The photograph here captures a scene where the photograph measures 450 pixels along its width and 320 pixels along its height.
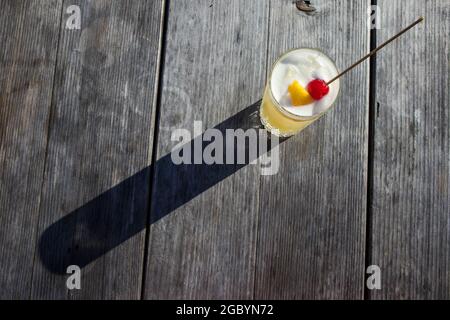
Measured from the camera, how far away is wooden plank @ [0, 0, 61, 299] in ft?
4.62

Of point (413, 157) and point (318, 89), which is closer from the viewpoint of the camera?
point (318, 89)

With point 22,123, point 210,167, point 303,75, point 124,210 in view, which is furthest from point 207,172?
point 22,123

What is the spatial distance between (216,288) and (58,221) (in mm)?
515

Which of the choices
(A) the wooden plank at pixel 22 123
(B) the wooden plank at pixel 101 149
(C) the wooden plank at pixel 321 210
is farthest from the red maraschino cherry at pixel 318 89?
(A) the wooden plank at pixel 22 123

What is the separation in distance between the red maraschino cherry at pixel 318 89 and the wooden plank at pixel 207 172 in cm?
25

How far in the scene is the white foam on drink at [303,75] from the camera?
1270mm

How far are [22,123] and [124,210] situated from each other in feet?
1.37

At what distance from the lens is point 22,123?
1.46 m

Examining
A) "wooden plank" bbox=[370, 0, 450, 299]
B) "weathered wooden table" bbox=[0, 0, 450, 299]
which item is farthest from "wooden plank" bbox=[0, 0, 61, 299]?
"wooden plank" bbox=[370, 0, 450, 299]

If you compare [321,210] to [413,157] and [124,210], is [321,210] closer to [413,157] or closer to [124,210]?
[413,157]

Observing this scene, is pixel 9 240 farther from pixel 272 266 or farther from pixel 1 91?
pixel 272 266

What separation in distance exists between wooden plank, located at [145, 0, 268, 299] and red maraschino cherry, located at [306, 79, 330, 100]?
0.25 m

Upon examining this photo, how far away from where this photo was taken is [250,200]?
4.70 feet

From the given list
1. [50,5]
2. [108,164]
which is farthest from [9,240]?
[50,5]
